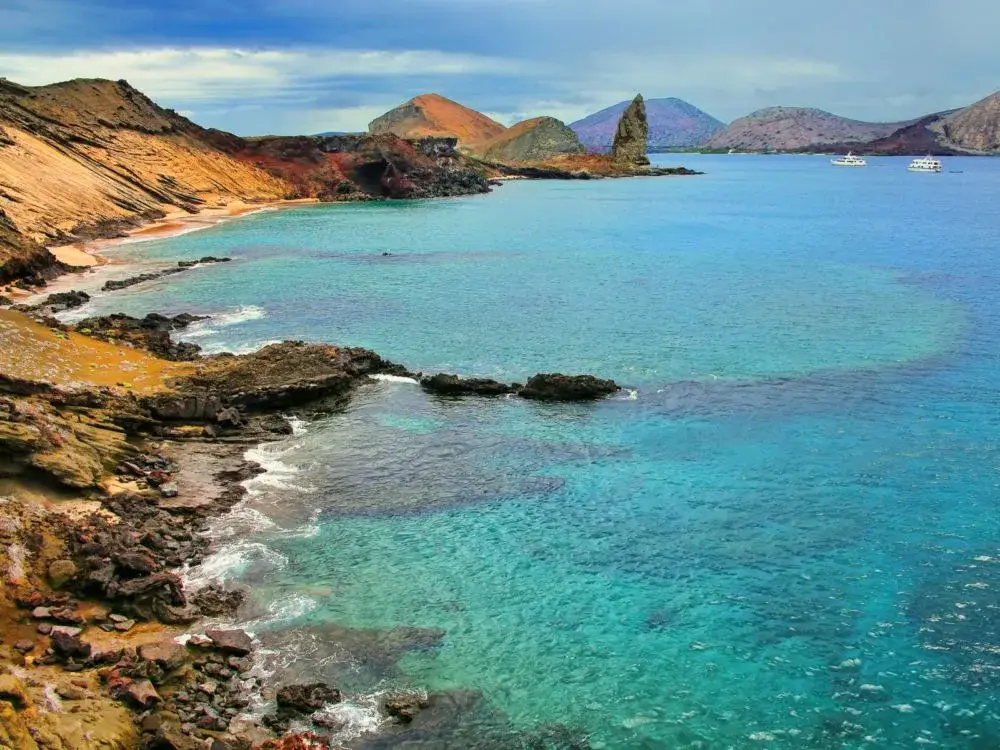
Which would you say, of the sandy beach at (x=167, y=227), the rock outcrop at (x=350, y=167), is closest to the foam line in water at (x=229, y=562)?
the sandy beach at (x=167, y=227)

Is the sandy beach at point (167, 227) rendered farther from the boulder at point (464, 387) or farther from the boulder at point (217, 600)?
the boulder at point (217, 600)

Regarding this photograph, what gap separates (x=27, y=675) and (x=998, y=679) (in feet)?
73.3

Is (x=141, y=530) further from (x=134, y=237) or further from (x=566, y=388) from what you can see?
(x=134, y=237)

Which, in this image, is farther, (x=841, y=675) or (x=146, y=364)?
(x=146, y=364)

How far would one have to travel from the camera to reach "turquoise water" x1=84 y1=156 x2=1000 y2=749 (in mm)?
19797

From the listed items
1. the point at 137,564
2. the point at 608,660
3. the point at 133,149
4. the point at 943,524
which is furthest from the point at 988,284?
the point at 133,149

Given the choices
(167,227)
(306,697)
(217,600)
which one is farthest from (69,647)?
(167,227)

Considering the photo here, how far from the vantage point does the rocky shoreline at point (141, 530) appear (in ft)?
58.7

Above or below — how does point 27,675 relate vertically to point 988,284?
below

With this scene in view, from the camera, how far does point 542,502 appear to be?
2988cm

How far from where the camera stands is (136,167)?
121938mm

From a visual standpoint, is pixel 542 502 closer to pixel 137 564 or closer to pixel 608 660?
pixel 608 660

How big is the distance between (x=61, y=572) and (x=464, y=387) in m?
22.6

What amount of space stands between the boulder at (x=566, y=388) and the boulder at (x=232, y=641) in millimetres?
21951
